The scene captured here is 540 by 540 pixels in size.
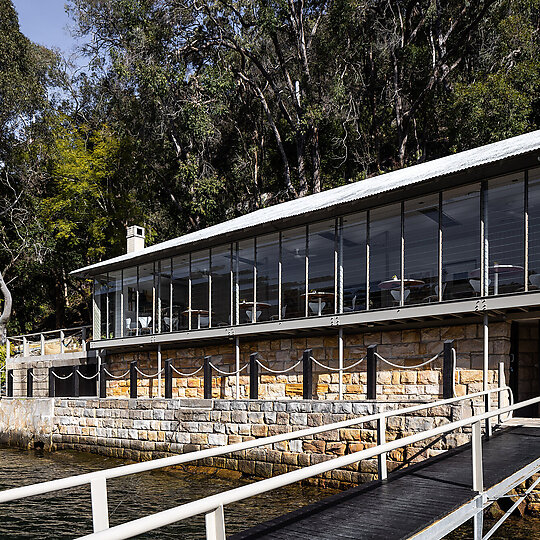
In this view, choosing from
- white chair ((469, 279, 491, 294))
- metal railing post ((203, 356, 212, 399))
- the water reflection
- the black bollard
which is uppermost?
white chair ((469, 279, 491, 294))

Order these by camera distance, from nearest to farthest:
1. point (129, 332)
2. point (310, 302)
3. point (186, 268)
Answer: point (310, 302)
point (186, 268)
point (129, 332)

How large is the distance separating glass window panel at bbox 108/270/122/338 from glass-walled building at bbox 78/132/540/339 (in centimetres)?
119

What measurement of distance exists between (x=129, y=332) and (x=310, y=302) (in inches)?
304

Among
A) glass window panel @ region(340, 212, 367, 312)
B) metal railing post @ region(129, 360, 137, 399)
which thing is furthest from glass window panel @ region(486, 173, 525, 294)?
metal railing post @ region(129, 360, 137, 399)

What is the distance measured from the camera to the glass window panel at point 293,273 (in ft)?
50.6

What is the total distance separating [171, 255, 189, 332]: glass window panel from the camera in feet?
60.8

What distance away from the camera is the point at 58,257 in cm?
3438

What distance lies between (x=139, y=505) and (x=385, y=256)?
7.14 m

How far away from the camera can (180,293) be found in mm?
19016

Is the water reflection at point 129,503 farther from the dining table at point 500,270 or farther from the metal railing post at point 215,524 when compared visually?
the metal railing post at point 215,524

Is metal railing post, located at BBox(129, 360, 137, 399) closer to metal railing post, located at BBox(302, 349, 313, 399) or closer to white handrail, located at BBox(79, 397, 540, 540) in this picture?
metal railing post, located at BBox(302, 349, 313, 399)

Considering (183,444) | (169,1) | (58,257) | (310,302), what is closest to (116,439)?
(183,444)

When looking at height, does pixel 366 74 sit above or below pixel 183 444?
above

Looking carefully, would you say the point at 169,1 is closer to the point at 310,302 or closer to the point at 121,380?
the point at 121,380
